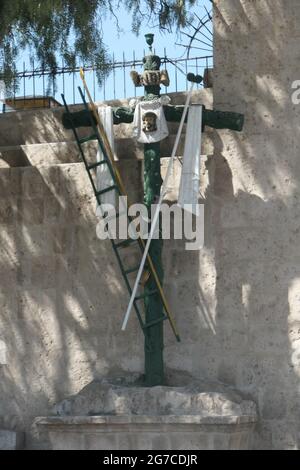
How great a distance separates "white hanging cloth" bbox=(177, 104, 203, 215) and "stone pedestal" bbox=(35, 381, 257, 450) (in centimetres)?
156

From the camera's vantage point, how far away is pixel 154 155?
10.3 m

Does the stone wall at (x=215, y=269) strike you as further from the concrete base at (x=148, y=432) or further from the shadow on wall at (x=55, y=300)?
the concrete base at (x=148, y=432)

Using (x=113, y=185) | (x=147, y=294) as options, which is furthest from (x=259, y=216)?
(x=113, y=185)

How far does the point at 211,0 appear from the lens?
10.9m

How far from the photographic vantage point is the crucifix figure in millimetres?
10250

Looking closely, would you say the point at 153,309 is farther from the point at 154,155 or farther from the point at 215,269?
the point at 154,155

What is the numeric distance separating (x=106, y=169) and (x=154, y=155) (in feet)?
1.45

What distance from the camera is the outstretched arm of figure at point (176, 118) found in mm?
10273

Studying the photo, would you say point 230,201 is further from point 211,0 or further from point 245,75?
point 211,0

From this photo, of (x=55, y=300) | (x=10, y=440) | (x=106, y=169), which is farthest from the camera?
(x=55, y=300)

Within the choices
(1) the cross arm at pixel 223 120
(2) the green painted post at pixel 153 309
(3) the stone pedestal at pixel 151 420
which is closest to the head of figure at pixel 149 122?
(2) the green painted post at pixel 153 309

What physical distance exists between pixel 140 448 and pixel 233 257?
1.84 metres

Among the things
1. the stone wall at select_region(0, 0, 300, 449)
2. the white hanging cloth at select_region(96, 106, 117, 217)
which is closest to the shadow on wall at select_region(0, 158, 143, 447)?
the stone wall at select_region(0, 0, 300, 449)

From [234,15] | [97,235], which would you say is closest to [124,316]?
[97,235]
